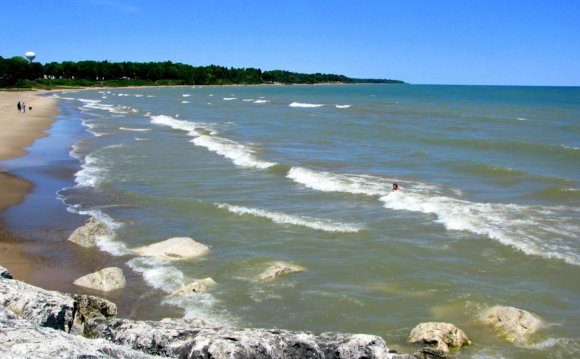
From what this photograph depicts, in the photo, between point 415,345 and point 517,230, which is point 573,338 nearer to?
point 415,345

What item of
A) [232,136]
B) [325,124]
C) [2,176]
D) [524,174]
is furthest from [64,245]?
[325,124]

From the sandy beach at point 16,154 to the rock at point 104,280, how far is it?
4.92 feet

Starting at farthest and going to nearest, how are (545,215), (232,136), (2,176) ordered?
1. (232,136)
2. (2,176)
3. (545,215)

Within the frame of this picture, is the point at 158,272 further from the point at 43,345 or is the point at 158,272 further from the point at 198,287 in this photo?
the point at 43,345

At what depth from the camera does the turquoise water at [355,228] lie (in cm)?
1155

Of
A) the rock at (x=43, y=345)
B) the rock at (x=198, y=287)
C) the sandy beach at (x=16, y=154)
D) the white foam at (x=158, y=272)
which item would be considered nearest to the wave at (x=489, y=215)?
the rock at (x=198, y=287)

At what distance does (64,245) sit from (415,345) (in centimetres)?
1023

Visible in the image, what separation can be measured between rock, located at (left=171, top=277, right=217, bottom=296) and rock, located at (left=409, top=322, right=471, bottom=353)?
4638 mm

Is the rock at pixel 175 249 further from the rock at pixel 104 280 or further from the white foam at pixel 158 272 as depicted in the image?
the rock at pixel 104 280

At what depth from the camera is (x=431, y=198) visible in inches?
826

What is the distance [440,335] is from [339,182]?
47.8 feet

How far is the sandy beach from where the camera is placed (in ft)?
46.9

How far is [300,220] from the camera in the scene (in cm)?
1814

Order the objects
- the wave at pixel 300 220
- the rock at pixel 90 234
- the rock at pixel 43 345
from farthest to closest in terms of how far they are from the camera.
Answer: the wave at pixel 300 220 → the rock at pixel 90 234 → the rock at pixel 43 345
